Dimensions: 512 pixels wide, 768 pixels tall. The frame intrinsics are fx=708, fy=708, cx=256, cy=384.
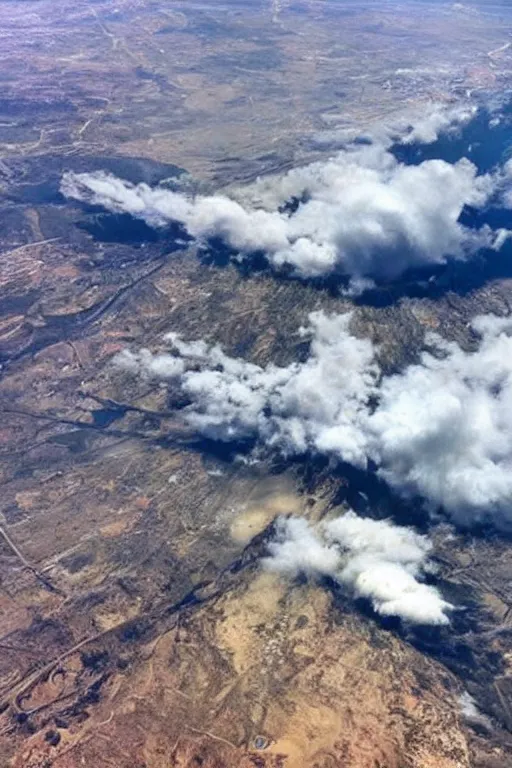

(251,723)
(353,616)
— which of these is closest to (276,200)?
(353,616)

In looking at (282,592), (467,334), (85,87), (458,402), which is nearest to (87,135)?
(85,87)

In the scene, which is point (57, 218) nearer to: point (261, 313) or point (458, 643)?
point (261, 313)

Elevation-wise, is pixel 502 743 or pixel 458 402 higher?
pixel 458 402

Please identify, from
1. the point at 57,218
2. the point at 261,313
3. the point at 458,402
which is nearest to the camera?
the point at 458,402

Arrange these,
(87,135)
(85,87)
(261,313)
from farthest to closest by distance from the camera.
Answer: (85,87), (87,135), (261,313)

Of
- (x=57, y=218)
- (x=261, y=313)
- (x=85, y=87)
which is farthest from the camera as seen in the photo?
(x=85, y=87)

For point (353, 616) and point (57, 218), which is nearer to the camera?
point (353, 616)

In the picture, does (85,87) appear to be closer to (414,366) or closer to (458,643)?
(414,366)

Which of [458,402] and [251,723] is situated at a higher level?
[458,402]

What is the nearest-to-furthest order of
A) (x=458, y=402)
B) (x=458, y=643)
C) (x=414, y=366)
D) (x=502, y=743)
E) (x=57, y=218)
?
(x=502, y=743)
(x=458, y=643)
(x=458, y=402)
(x=414, y=366)
(x=57, y=218)
